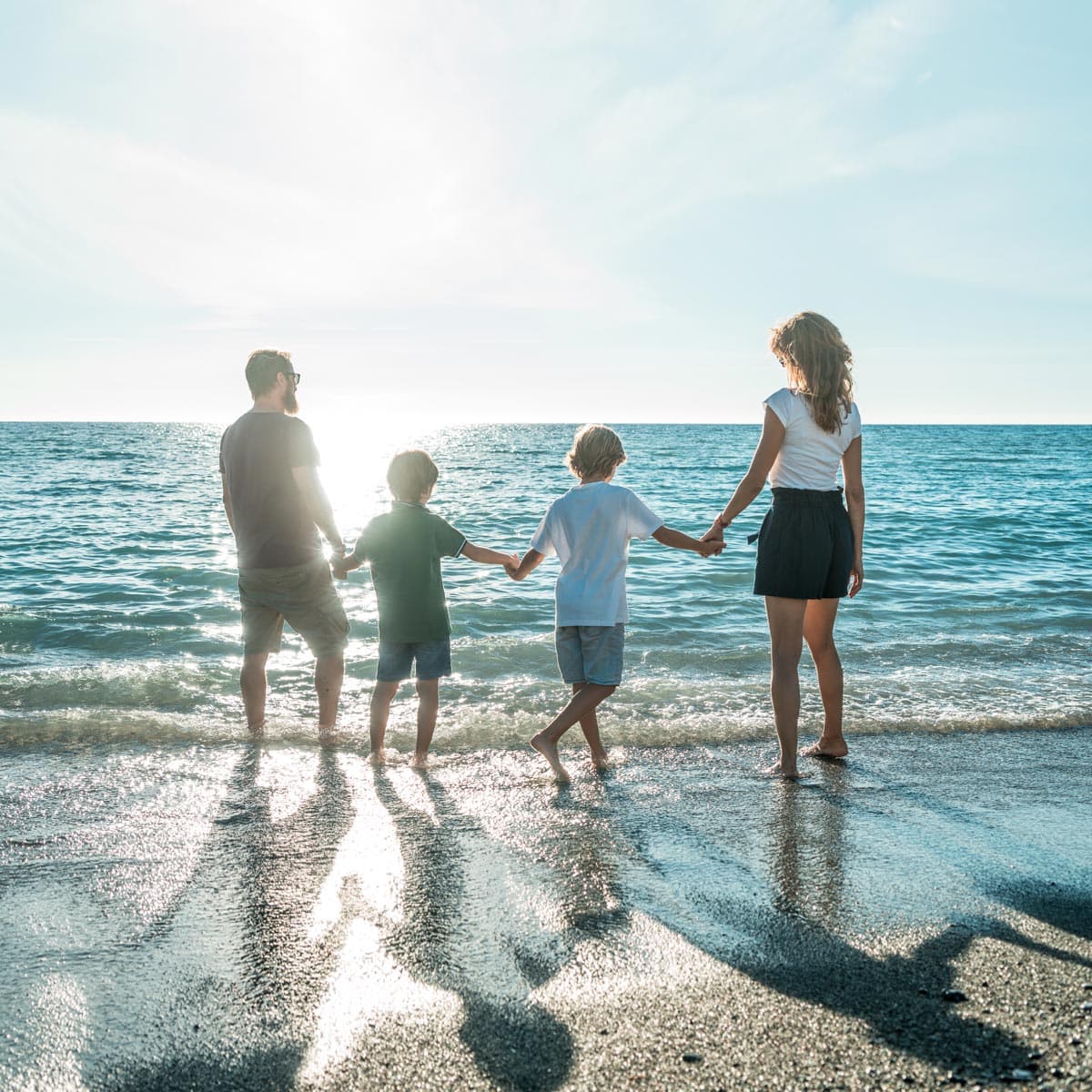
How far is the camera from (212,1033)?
7.04 feet

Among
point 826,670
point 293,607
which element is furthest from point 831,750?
point 293,607

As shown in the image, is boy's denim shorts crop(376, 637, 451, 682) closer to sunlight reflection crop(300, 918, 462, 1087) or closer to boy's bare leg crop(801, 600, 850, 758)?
boy's bare leg crop(801, 600, 850, 758)

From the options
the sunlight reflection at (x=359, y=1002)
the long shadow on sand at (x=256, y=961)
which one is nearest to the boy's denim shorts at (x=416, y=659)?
the long shadow on sand at (x=256, y=961)

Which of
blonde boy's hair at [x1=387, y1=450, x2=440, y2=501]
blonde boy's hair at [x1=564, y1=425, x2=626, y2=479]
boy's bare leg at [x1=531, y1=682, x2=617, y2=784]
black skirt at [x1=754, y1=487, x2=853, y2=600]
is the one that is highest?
blonde boy's hair at [x1=564, y1=425, x2=626, y2=479]

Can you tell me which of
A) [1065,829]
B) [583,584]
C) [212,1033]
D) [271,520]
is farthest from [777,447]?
[212,1033]

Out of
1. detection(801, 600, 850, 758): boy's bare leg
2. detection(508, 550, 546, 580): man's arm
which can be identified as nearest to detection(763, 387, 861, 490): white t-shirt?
detection(801, 600, 850, 758): boy's bare leg

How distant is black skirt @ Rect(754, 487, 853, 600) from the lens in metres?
4.04

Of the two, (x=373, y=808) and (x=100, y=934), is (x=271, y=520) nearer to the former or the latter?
(x=373, y=808)

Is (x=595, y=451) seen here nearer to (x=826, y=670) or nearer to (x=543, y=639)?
(x=826, y=670)

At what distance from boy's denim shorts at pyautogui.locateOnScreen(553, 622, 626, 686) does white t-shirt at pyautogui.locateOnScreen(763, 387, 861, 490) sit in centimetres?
110

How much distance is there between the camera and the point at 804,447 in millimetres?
4016

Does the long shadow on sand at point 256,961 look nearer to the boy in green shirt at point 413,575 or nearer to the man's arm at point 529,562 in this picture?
the boy in green shirt at point 413,575

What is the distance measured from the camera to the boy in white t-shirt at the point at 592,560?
4121 mm

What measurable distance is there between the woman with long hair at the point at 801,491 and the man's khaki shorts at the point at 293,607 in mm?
2230
